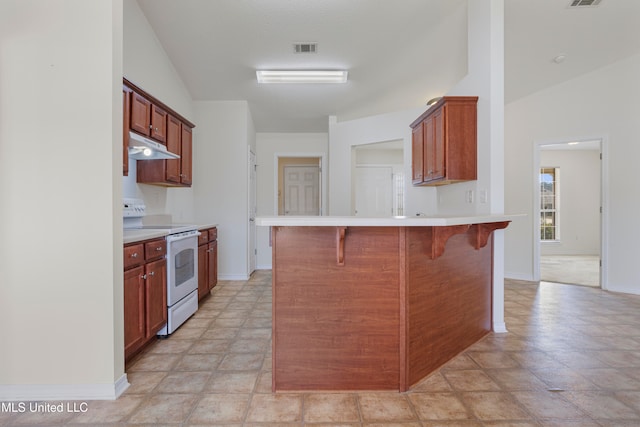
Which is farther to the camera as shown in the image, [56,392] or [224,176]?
[224,176]

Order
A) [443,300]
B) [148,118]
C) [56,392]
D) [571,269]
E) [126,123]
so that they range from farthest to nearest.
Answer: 1. [571,269]
2. [148,118]
3. [126,123]
4. [443,300]
5. [56,392]

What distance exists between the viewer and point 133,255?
212 cm

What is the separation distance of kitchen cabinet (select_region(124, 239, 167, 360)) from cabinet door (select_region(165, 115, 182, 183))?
1.11m

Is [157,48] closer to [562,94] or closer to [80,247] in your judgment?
[80,247]

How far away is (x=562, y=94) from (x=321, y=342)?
4.81m

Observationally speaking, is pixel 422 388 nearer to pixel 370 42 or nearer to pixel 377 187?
pixel 370 42

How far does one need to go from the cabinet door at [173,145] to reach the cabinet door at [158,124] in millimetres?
91

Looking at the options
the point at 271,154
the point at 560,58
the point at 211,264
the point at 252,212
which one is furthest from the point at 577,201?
the point at 211,264

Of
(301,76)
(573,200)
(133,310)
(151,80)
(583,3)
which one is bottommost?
(133,310)

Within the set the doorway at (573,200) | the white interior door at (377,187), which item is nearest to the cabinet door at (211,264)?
the white interior door at (377,187)

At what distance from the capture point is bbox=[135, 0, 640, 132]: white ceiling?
10.1ft

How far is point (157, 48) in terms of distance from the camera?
3521 millimetres

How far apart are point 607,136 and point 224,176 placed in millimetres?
5268

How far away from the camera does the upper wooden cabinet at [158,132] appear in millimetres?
2621
